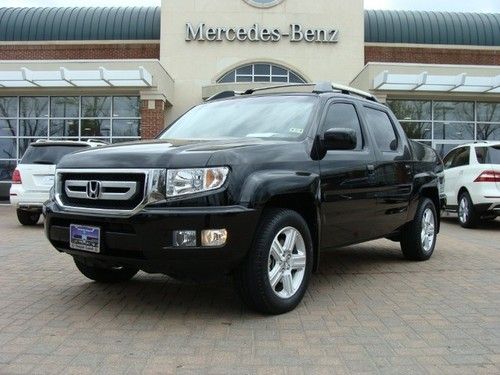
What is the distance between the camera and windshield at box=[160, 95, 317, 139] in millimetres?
5250

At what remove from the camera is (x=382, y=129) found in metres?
6.61

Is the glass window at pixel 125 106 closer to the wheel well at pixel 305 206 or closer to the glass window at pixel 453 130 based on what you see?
the glass window at pixel 453 130

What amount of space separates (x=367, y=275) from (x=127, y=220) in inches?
128

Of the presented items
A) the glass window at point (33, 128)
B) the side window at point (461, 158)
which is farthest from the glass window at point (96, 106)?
the side window at point (461, 158)

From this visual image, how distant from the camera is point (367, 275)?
6.42 m

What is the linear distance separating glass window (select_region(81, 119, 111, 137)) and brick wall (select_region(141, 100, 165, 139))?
6.54ft

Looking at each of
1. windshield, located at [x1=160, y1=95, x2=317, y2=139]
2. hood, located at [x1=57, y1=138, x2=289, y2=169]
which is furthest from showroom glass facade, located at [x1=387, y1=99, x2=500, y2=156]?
hood, located at [x1=57, y1=138, x2=289, y2=169]

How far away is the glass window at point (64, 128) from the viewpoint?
21625mm

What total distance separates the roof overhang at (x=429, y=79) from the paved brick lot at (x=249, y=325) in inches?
519

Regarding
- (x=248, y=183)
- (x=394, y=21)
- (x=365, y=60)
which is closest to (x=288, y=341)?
(x=248, y=183)

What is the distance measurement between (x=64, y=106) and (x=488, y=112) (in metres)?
16.3

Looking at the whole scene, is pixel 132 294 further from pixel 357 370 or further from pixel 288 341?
pixel 357 370

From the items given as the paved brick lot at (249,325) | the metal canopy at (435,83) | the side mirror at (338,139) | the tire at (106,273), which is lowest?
the paved brick lot at (249,325)

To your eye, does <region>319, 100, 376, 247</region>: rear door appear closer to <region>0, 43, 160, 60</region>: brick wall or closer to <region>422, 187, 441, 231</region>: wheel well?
<region>422, 187, 441, 231</region>: wheel well
